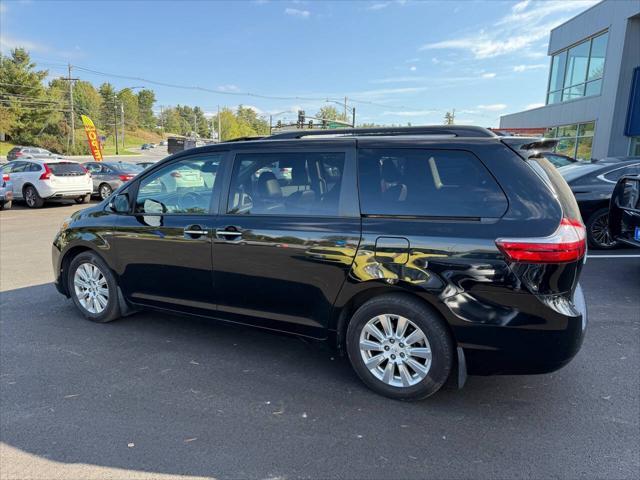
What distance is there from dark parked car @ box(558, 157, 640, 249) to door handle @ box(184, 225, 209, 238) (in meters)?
6.50

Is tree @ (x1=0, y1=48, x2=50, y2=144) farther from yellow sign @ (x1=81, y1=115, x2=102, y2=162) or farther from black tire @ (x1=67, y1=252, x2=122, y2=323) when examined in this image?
black tire @ (x1=67, y1=252, x2=122, y2=323)

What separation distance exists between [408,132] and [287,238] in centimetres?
132

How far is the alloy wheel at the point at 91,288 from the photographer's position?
445cm

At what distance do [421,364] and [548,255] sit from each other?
1.07 meters

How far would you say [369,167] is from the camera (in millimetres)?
3211

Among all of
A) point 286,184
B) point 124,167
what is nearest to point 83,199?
point 124,167

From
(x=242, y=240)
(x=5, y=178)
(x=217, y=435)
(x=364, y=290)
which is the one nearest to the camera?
(x=217, y=435)

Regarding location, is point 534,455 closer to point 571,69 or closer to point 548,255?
point 548,255

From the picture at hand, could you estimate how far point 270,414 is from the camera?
2.95 m

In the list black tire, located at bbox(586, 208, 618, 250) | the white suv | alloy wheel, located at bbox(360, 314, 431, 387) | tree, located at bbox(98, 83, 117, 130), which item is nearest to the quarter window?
alloy wheel, located at bbox(360, 314, 431, 387)

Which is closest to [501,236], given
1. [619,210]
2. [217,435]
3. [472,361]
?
[472,361]

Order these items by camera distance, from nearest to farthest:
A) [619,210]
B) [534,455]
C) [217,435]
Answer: [534,455], [217,435], [619,210]

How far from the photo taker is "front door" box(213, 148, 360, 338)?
10.5 feet

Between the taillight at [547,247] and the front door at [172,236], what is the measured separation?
7.39 ft
